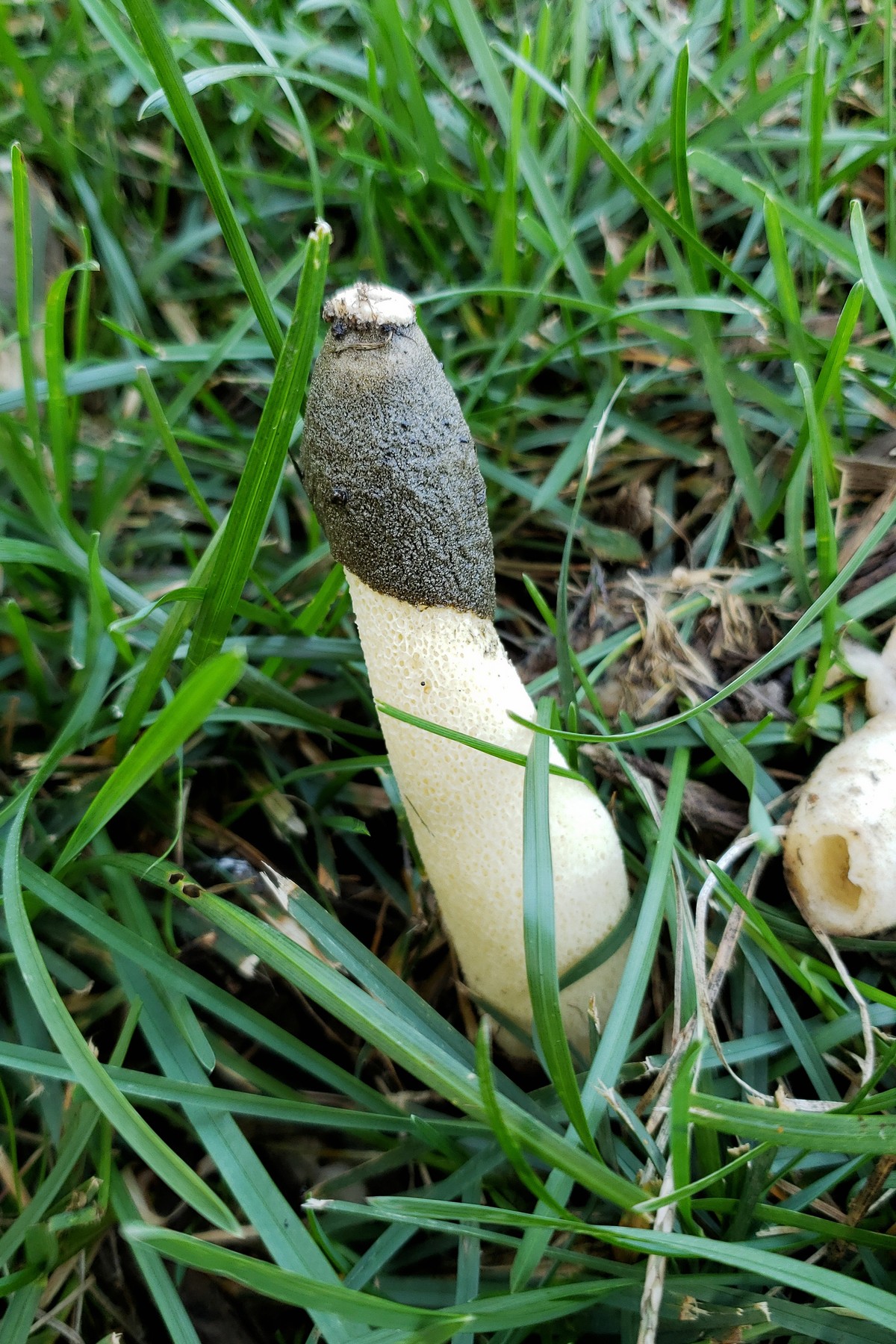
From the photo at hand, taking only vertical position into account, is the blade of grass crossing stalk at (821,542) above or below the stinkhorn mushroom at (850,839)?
above

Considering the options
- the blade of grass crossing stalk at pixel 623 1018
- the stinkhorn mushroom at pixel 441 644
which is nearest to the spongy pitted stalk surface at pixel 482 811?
the stinkhorn mushroom at pixel 441 644

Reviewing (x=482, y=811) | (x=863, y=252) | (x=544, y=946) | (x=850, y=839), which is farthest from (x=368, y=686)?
(x=863, y=252)

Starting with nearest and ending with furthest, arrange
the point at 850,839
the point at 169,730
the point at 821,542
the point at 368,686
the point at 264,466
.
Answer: the point at 169,730 < the point at 264,466 < the point at 850,839 < the point at 821,542 < the point at 368,686

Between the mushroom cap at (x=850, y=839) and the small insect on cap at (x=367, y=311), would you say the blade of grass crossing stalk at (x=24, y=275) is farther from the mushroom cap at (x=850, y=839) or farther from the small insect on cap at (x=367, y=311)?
the mushroom cap at (x=850, y=839)

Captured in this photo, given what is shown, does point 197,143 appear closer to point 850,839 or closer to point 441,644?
point 441,644

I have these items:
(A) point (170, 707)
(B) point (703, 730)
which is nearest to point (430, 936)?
(B) point (703, 730)

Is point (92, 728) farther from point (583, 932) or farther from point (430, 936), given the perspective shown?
point (583, 932)

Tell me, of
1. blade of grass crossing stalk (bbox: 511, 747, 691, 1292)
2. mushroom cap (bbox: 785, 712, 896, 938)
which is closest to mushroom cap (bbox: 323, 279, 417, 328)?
blade of grass crossing stalk (bbox: 511, 747, 691, 1292)

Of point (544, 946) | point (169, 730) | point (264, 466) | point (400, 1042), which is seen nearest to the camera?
point (169, 730)
